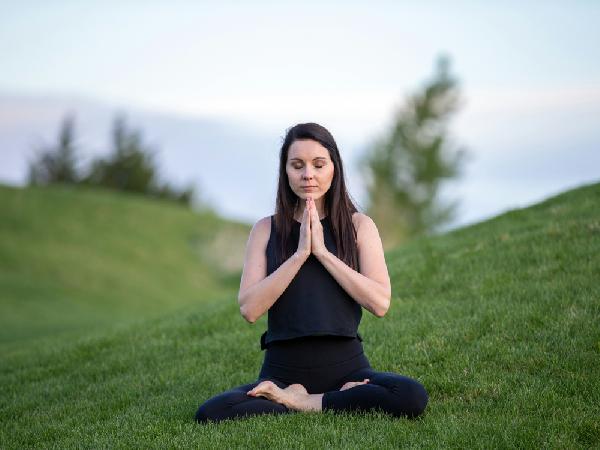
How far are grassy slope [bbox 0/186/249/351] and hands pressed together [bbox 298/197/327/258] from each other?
56.9ft

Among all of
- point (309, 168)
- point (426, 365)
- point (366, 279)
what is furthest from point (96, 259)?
point (366, 279)

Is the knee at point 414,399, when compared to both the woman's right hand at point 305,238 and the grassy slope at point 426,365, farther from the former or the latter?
the woman's right hand at point 305,238

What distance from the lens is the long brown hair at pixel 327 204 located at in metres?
5.94

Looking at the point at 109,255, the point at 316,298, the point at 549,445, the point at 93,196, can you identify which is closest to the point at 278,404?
the point at 316,298

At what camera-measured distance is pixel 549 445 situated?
16.9 feet

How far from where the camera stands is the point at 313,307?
5.82 metres

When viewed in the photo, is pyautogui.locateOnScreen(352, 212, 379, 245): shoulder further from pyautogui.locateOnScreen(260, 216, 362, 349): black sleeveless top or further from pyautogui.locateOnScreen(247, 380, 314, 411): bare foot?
pyautogui.locateOnScreen(247, 380, 314, 411): bare foot

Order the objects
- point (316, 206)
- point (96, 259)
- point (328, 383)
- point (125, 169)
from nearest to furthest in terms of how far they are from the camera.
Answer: point (328, 383)
point (316, 206)
point (96, 259)
point (125, 169)

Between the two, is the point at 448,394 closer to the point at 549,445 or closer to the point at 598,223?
the point at 549,445

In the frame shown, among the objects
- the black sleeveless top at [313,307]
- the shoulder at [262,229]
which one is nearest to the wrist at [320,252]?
the black sleeveless top at [313,307]

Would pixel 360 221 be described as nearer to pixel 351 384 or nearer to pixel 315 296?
pixel 315 296

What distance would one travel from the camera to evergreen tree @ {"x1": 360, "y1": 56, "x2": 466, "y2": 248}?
55031 mm

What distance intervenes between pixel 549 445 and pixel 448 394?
1.39 meters

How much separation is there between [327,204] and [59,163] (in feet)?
190
